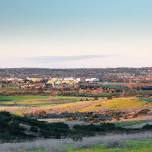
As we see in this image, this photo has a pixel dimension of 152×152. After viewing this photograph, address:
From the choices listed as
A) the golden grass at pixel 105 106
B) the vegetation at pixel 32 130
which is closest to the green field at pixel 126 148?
the vegetation at pixel 32 130

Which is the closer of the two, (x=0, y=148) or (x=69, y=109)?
(x=0, y=148)

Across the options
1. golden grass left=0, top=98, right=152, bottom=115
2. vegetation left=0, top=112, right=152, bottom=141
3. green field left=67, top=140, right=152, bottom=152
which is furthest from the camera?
golden grass left=0, top=98, right=152, bottom=115

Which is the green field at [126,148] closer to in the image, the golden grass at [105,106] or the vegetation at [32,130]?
the vegetation at [32,130]

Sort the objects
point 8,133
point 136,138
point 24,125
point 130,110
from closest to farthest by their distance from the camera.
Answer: point 136,138 → point 8,133 → point 24,125 → point 130,110

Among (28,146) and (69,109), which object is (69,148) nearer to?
(28,146)

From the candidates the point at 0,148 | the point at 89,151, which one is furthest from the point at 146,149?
the point at 0,148

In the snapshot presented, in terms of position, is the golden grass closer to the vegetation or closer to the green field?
the vegetation

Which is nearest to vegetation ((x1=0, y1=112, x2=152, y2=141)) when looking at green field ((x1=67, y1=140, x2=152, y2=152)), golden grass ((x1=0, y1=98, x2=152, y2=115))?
green field ((x1=67, y1=140, x2=152, y2=152))

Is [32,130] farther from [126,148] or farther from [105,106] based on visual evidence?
[105,106]

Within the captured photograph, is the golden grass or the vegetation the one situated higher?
the vegetation

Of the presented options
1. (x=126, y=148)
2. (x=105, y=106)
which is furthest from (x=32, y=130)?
(x=105, y=106)

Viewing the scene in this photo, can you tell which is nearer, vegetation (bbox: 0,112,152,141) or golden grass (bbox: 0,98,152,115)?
vegetation (bbox: 0,112,152,141)
